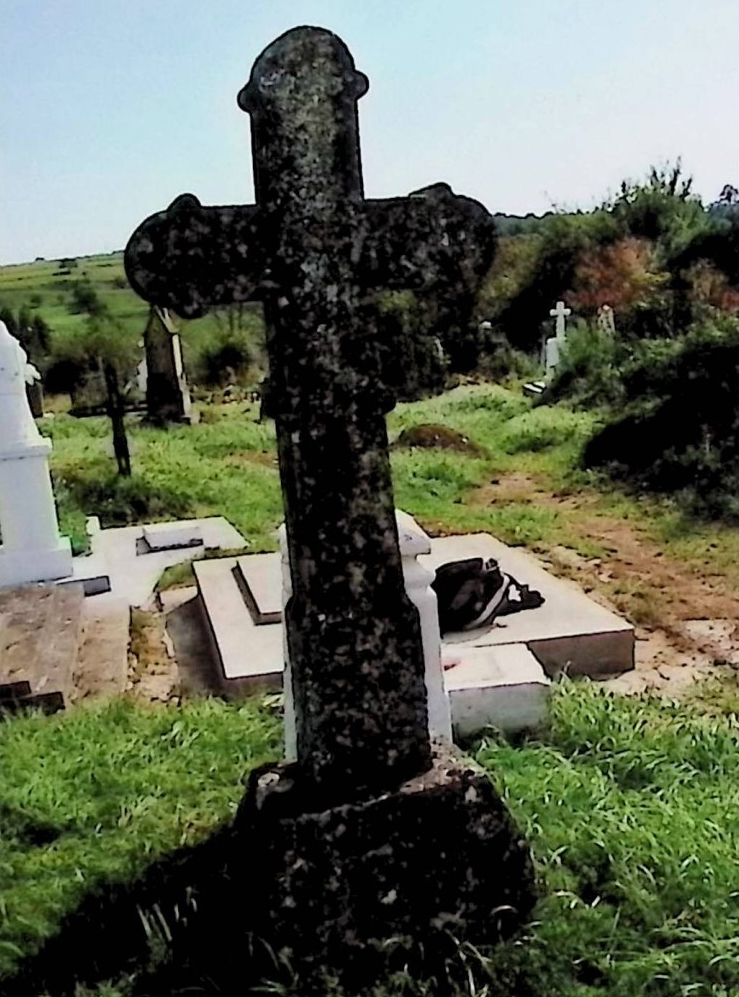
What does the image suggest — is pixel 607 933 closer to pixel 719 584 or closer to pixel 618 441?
pixel 719 584

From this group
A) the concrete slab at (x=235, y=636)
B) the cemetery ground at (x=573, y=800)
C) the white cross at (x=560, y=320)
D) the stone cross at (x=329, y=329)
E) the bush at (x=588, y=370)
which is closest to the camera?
the stone cross at (x=329, y=329)

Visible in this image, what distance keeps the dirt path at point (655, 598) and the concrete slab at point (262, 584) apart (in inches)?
75.1

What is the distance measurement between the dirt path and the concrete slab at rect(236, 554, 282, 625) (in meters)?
1.91

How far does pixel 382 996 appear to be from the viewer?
2453 mm

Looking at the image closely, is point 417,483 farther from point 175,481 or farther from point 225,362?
point 225,362

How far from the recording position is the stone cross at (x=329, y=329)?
8.15ft

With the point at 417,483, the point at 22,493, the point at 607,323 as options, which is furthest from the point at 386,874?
the point at 607,323

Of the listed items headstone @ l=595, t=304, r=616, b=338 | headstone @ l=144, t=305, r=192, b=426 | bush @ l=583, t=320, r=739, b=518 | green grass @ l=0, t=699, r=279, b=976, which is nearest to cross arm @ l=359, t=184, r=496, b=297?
green grass @ l=0, t=699, r=279, b=976

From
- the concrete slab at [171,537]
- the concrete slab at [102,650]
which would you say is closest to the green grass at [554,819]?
the concrete slab at [102,650]

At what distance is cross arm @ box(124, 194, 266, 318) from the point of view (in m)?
2.50

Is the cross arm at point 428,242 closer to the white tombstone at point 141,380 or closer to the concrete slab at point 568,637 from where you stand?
the concrete slab at point 568,637

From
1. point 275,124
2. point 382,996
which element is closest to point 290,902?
point 382,996

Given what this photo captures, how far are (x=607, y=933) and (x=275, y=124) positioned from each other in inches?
81.0

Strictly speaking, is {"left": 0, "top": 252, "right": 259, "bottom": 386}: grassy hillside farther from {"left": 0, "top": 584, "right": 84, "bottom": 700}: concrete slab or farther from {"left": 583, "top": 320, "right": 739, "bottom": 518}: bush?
{"left": 0, "top": 584, "right": 84, "bottom": 700}: concrete slab
